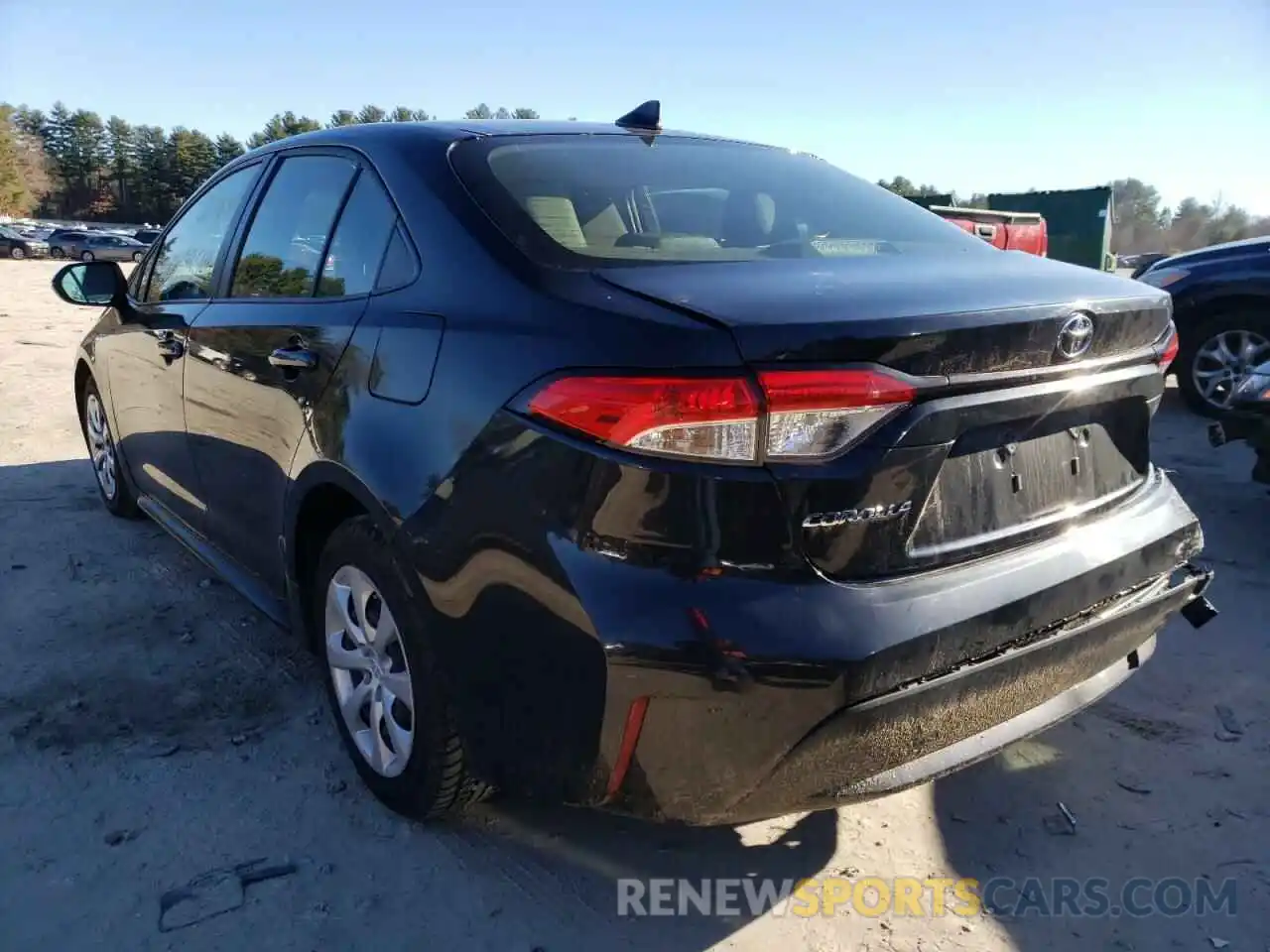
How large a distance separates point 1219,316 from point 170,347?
21.7ft

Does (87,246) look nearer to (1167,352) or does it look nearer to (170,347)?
(170,347)

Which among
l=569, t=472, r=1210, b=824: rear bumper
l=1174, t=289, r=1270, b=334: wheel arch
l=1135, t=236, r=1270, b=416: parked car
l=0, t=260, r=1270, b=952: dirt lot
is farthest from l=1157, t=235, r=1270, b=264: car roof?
l=569, t=472, r=1210, b=824: rear bumper

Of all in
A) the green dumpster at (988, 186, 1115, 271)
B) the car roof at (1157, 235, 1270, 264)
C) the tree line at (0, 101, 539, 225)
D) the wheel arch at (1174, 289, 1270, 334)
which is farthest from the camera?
the tree line at (0, 101, 539, 225)

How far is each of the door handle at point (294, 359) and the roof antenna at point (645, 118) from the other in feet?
4.07

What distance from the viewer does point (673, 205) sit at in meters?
2.43

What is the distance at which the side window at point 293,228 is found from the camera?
2629 mm

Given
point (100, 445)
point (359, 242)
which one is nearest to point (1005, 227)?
point (100, 445)

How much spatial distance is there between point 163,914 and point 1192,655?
328cm

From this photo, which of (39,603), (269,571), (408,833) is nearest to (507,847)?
(408,833)

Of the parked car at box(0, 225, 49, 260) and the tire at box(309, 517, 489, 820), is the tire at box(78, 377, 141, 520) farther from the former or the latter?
the parked car at box(0, 225, 49, 260)

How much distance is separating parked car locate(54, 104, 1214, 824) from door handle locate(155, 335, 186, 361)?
2.44 ft

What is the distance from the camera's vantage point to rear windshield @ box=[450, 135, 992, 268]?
6.98 ft

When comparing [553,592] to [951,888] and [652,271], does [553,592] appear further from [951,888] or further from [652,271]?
[951,888]

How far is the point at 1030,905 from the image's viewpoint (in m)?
2.14
